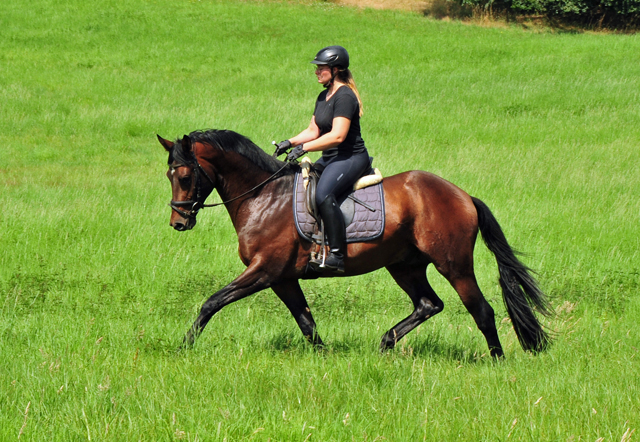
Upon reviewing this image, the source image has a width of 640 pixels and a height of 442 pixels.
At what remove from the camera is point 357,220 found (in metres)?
6.04

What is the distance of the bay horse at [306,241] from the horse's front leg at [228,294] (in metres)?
0.01

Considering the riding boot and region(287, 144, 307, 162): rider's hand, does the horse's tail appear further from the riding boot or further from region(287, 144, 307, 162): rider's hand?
region(287, 144, 307, 162): rider's hand

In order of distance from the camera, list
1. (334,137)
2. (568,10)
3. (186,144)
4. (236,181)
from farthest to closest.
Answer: (568,10) < (236,181) < (334,137) < (186,144)

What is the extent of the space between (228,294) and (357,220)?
1.35 meters

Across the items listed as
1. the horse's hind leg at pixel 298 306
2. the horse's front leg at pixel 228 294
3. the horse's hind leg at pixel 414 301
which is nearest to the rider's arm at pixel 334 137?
the horse's front leg at pixel 228 294

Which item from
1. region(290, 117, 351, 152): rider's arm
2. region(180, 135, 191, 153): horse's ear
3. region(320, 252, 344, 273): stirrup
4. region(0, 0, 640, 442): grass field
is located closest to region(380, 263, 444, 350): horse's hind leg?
region(0, 0, 640, 442): grass field

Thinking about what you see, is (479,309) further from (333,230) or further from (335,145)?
(335,145)

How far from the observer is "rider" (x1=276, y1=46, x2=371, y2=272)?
5.87 m

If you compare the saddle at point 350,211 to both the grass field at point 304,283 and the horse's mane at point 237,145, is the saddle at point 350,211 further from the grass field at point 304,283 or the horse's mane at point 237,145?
the grass field at point 304,283

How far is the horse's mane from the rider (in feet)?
0.59

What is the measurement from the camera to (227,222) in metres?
11.0

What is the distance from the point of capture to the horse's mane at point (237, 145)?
19.7 feet

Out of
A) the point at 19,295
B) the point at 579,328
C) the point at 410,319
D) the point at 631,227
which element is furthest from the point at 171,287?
the point at 631,227

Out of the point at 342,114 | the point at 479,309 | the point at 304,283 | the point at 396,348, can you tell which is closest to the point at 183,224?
the point at 342,114
